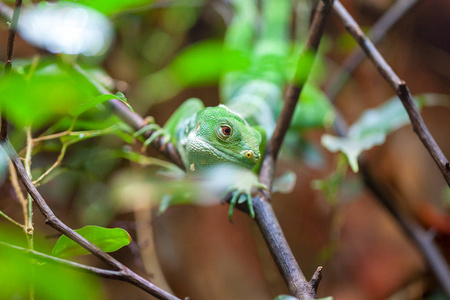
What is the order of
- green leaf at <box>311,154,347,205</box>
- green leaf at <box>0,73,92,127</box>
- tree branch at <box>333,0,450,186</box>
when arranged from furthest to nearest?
green leaf at <box>311,154,347,205</box>
tree branch at <box>333,0,450,186</box>
green leaf at <box>0,73,92,127</box>

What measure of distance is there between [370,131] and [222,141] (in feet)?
3.29

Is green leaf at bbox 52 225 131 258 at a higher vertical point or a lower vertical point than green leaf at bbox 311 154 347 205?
lower

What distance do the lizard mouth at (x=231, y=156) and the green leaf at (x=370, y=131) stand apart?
0.56 meters

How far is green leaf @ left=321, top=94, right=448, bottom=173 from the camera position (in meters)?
2.11

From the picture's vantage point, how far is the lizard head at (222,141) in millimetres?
1800

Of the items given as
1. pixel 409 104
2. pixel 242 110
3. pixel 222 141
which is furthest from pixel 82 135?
pixel 409 104

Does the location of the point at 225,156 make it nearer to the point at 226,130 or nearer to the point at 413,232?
the point at 226,130

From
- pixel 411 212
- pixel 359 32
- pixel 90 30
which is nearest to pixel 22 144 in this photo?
pixel 90 30

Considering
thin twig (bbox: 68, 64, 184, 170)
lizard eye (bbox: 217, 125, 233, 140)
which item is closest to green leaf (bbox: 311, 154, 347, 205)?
lizard eye (bbox: 217, 125, 233, 140)

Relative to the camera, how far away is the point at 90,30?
248cm

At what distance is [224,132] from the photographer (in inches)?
72.2

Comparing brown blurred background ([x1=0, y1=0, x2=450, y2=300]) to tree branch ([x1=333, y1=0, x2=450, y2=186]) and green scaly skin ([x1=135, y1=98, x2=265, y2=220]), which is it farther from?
tree branch ([x1=333, y1=0, x2=450, y2=186])

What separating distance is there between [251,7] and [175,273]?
3.02 metres

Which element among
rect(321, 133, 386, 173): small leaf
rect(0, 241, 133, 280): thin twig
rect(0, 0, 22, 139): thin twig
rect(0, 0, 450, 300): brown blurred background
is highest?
rect(0, 0, 450, 300): brown blurred background
